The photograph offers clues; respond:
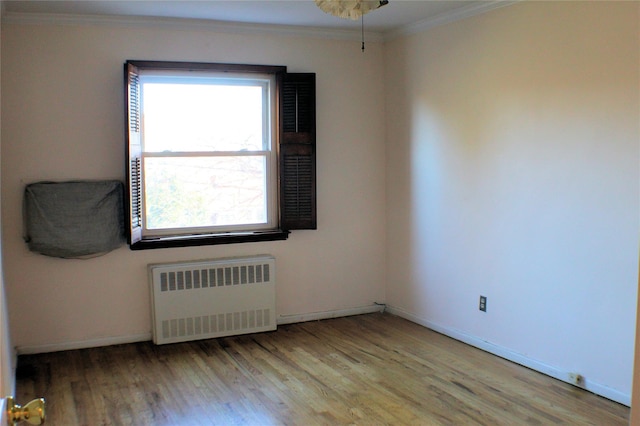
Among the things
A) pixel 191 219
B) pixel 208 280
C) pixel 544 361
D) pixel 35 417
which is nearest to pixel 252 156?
pixel 191 219

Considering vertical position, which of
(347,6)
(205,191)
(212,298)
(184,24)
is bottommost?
(212,298)

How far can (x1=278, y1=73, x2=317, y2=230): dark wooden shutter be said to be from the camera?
482 cm

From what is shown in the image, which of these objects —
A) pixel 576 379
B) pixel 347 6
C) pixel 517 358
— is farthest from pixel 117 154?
pixel 576 379

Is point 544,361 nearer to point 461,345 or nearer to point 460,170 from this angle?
point 461,345

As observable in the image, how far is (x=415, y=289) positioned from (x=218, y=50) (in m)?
2.57

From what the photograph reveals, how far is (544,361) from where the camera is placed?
12.6ft

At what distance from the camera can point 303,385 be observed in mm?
3721

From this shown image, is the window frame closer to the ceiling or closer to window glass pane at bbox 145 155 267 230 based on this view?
window glass pane at bbox 145 155 267 230

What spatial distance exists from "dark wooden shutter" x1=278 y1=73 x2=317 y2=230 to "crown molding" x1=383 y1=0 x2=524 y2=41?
32.8 inches

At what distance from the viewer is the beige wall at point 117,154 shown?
13.8 ft

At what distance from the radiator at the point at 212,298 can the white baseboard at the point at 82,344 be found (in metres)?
0.16

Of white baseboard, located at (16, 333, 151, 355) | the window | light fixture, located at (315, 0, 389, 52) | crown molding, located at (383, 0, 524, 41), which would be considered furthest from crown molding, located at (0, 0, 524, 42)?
white baseboard, located at (16, 333, 151, 355)

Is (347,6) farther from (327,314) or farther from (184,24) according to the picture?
(327,314)

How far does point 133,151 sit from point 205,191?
0.71m
